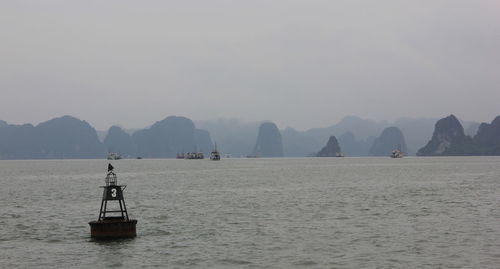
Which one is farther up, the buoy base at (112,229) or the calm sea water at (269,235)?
the buoy base at (112,229)

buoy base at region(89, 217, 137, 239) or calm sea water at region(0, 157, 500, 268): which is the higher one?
buoy base at region(89, 217, 137, 239)

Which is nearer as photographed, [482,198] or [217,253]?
[217,253]

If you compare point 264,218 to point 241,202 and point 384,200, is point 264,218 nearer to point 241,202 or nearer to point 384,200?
point 241,202

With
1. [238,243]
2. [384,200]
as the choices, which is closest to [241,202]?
[384,200]

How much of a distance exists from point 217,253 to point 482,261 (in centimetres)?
1587

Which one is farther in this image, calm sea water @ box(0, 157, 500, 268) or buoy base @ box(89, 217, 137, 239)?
buoy base @ box(89, 217, 137, 239)

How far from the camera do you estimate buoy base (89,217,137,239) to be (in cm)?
4203

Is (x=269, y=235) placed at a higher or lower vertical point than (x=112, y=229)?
lower

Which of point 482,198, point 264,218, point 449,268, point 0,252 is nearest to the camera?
point 449,268

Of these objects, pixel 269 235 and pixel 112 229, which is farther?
pixel 269 235

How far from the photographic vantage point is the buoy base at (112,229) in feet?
138

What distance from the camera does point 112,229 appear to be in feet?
139

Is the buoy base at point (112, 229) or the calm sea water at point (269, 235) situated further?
the buoy base at point (112, 229)

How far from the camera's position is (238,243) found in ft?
135
